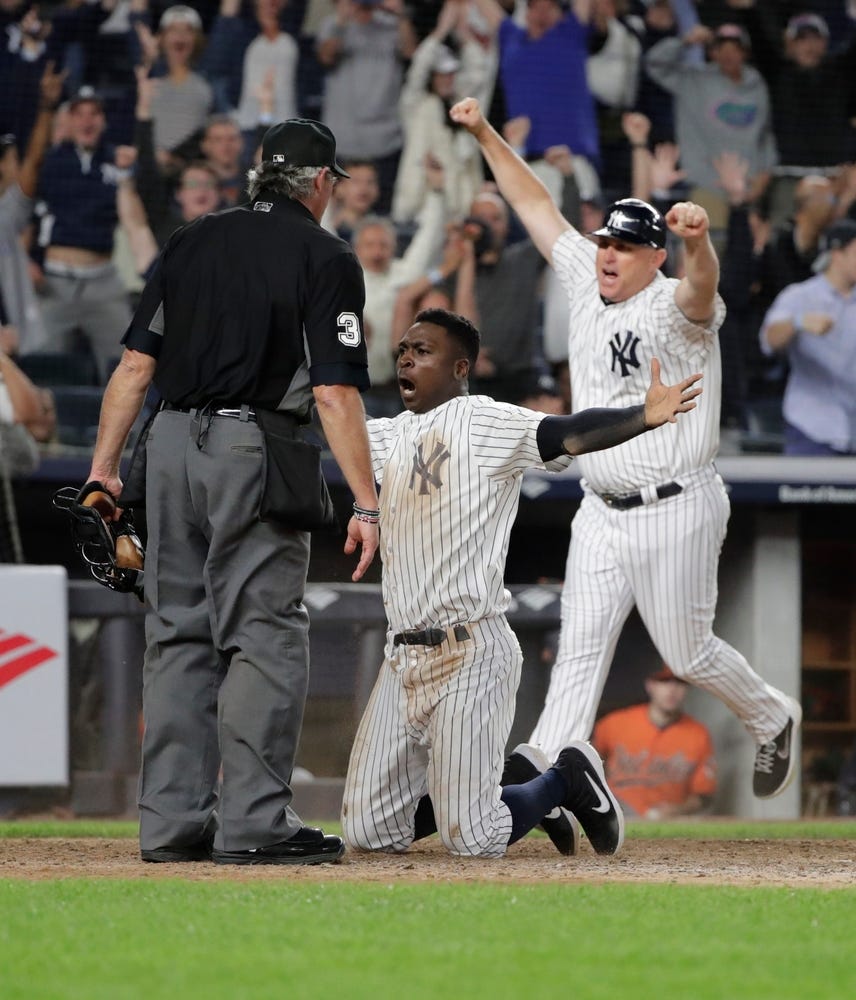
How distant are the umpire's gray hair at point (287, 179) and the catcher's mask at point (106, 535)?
35.6 inches

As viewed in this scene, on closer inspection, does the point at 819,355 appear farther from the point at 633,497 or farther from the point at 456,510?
the point at 456,510

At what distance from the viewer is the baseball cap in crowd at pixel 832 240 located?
39.8ft

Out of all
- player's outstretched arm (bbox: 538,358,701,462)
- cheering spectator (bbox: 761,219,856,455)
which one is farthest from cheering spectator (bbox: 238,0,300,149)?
player's outstretched arm (bbox: 538,358,701,462)

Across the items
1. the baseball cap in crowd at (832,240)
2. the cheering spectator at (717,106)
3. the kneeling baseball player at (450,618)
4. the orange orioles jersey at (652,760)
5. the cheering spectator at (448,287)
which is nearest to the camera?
the kneeling baseball player at (450,618)

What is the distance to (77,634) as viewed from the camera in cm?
929

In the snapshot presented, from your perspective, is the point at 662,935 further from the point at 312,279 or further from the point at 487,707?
the point at 312,279

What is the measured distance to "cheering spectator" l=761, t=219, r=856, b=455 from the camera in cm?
1177

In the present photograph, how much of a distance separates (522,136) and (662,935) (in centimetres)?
952

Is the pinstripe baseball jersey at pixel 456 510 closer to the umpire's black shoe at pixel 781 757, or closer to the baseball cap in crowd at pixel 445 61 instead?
the umpire's black shoe at pixel 781 757

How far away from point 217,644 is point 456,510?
2.39 feet

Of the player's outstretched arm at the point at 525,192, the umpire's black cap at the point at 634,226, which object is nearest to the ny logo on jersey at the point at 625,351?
the umpire's black cap at the point at 634,226

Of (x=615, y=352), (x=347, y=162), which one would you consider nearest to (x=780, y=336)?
(x=347, y=162)

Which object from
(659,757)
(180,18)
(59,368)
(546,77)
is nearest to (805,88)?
(546,77)

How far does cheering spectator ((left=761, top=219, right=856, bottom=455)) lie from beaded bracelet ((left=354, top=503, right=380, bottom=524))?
7.78 m
